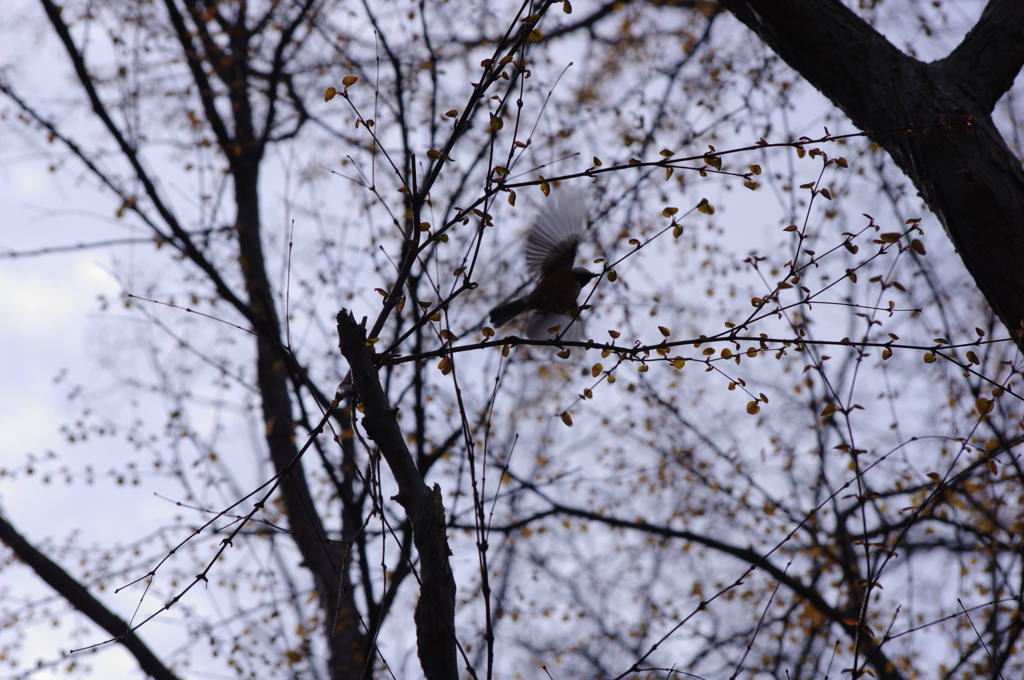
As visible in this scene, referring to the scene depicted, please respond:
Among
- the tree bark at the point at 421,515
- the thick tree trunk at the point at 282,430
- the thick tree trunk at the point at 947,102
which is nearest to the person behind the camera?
the tree bark at the point at 421,515

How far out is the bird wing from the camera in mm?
3275

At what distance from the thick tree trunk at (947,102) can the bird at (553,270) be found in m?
1.11

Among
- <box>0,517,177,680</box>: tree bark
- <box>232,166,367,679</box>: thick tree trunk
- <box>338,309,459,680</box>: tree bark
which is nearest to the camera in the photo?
<box>338,309,459,680</box>: tree bark

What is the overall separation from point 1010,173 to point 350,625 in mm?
3805

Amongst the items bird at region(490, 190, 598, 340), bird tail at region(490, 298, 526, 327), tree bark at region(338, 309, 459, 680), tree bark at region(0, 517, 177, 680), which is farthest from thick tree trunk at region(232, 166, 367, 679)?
tree bark at region(338, 309, 459, 680)

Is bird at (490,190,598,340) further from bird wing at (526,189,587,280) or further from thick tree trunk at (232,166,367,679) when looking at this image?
thick tree trunk at (232,166,367,679)

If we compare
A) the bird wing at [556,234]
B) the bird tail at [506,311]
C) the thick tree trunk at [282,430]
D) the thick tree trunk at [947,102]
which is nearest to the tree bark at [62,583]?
the thick tree trunk at [282,430]

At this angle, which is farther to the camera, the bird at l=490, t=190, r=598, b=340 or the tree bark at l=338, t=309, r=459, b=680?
the bird at l=490, t=190, r=598, b=340

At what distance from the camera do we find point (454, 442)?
4387 mm

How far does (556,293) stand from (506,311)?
25 cm

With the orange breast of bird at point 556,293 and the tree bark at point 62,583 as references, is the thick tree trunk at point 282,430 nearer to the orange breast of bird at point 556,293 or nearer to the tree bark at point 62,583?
the tree bark at point 62,583

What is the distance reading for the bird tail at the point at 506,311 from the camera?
3252 millimetres

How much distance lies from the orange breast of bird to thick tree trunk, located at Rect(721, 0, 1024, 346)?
124 centimetres

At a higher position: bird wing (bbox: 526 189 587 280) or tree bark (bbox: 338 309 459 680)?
bird wing (bbox: 526 189 587 280)
